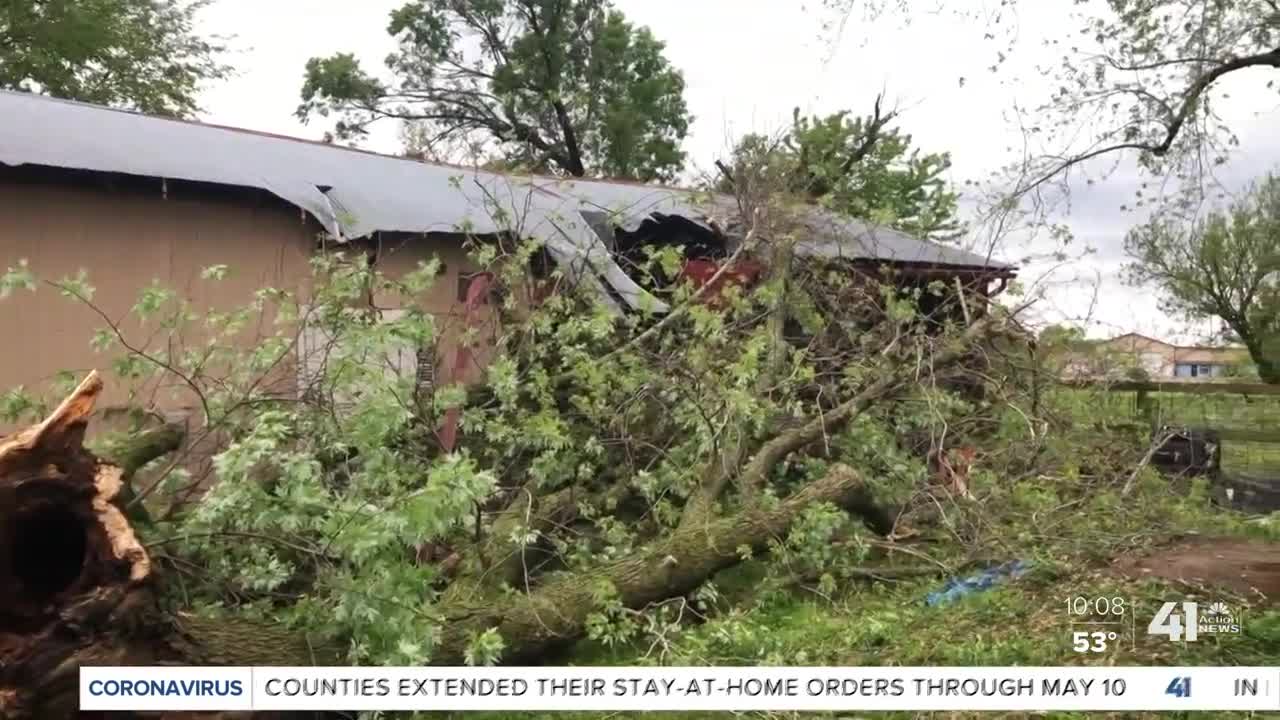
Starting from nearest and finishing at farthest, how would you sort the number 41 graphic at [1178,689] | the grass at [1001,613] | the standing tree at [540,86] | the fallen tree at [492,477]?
the fallen tree at [492,477] < the number 41 graphic at [1178,689] < the grass at [1001,613] < the standing tree at [540,86]

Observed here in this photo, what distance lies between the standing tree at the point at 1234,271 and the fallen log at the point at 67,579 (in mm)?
19018

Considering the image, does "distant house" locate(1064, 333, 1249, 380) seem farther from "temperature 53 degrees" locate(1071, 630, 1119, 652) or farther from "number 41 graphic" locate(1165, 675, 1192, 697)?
"number 41 graphic" locate(1165, 675, 1192, 697)

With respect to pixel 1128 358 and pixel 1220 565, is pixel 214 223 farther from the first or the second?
pixel 1128 358

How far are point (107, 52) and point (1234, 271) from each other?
23.9 meters

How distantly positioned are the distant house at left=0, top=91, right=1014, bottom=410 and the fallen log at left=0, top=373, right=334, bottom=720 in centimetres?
181

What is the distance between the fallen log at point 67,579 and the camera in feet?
9.41

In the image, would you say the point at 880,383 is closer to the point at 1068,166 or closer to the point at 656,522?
the point at 656,522

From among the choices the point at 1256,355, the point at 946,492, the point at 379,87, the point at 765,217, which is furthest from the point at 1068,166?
the point at 379,87

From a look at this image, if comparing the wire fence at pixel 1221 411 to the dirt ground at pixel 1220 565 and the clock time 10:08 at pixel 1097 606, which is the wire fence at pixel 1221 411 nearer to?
the dirt ground at pixel 1220 565

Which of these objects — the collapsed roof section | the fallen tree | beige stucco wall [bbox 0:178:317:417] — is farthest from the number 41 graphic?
beige stucco wall [bbox 0:178:317:417]

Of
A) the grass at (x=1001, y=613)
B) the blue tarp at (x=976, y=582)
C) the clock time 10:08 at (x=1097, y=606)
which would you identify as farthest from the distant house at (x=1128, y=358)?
the clock time 10:08 at (x=1097, y=606)

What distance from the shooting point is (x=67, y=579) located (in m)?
3.13

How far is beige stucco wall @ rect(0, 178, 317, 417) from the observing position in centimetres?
583

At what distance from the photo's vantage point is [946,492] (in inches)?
232
